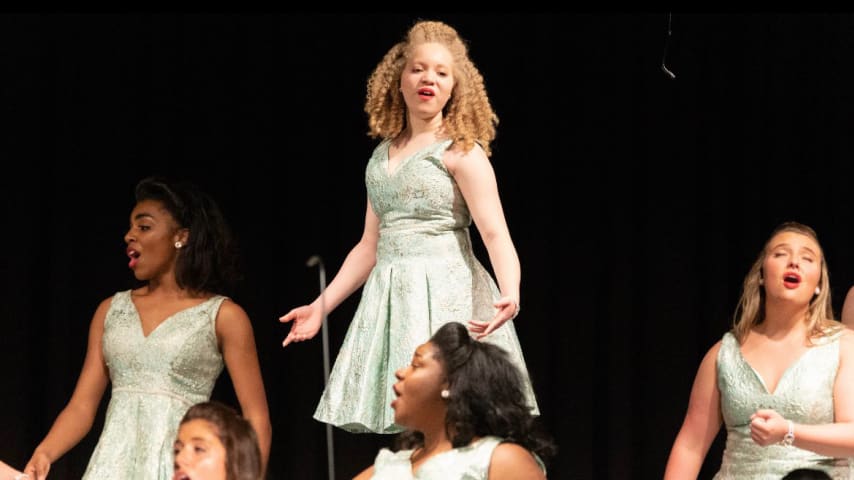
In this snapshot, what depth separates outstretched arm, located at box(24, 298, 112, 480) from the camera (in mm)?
4113

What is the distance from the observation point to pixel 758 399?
403cm

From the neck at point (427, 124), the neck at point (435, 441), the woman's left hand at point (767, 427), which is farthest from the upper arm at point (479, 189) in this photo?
the woman's left hand at point (767, 427)

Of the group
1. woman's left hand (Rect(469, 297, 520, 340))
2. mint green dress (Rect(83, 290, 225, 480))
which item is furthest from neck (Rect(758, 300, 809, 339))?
mint green dress (Rect(83, 290, 225, 480))

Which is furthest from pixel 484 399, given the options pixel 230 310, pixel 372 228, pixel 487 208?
pixel 230 310

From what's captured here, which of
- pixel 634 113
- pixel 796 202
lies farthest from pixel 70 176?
pixel 796 202

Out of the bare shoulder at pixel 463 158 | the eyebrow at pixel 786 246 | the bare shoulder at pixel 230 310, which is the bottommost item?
the bare shoulder at pixel 230 310

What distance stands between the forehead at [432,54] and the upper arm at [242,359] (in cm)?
80

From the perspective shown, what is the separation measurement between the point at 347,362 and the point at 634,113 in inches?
60.3

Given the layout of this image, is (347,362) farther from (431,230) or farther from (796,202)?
(796,202)

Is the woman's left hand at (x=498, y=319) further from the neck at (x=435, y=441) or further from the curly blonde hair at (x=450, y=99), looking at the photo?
the curly blonde hair at (x=450, y=99)

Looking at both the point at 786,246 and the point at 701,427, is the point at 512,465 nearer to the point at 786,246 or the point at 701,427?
the point at 701,427

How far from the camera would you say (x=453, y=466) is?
338 centimetres

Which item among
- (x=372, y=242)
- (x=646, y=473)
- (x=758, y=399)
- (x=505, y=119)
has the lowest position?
(x=646, y=473)

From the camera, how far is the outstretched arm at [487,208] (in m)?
3.90
